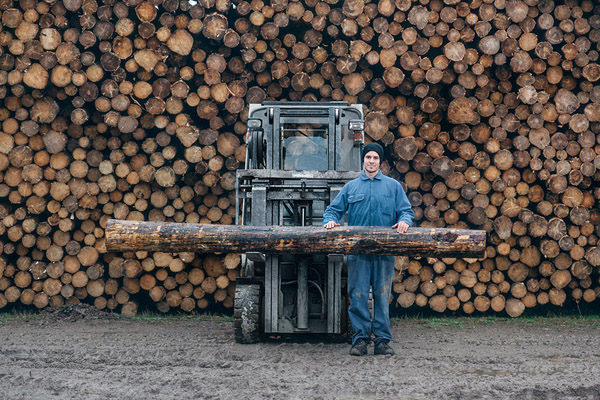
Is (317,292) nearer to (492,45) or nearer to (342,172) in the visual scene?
(342,172)

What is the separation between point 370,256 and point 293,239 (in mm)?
795

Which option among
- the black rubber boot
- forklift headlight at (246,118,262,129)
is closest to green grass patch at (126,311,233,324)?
the black rubber boot

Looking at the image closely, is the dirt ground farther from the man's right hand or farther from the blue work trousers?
the man's right hand

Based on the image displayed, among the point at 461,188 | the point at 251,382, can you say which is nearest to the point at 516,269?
the point at 461,188

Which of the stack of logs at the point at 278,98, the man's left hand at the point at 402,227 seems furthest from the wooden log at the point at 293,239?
Answer: the stack of logs at the point at 278,98

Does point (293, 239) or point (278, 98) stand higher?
point (278, 98)

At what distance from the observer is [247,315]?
5145 millimetres

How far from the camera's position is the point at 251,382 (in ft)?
12.7

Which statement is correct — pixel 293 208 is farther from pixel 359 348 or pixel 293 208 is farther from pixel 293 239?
pixel 359 348

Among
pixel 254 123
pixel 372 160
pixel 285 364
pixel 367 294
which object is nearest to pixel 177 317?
pixel 254 123

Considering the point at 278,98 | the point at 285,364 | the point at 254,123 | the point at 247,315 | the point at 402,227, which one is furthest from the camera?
the point at 278,98

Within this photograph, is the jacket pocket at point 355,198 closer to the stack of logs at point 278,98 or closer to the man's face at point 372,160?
the man's face at point 372,160

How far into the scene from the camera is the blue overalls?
4770mm

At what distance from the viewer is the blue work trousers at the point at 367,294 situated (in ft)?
15.7
